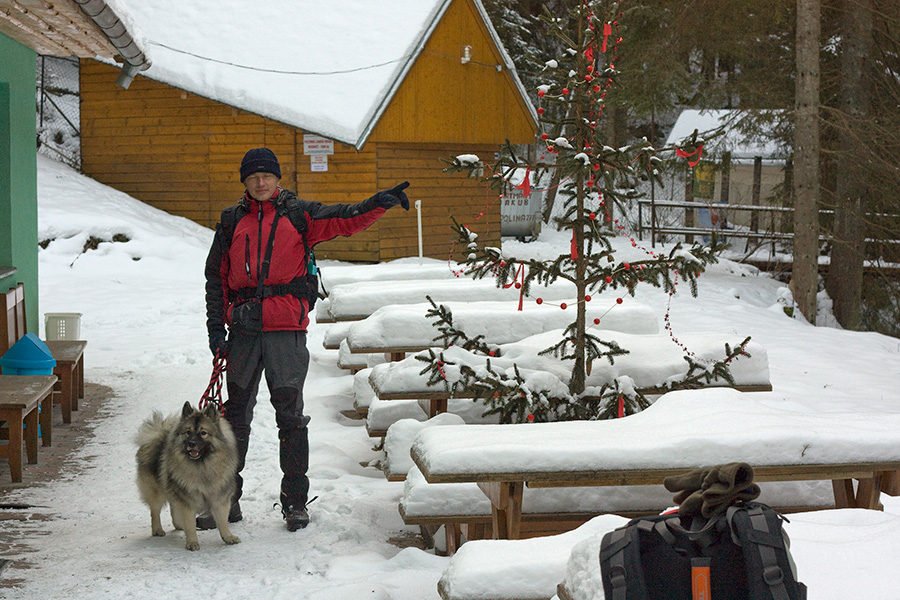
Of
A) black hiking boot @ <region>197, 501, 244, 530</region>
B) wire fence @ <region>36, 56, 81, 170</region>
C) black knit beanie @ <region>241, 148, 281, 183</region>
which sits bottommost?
black hiking boot @ <region>197, 501, 244, 530</region>

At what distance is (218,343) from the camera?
5449 millimetres

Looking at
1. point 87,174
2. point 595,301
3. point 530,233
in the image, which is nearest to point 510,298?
point 595,301

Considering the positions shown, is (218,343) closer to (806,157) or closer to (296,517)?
(296,517)

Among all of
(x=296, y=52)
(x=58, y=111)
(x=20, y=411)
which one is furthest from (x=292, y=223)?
(x=58, y=111)

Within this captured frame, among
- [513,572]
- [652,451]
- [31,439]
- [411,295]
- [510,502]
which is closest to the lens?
[513,572]

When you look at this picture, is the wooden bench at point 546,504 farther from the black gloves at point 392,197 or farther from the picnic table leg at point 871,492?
the black gloves at point 392,197

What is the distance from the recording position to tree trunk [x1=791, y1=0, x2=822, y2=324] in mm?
15375

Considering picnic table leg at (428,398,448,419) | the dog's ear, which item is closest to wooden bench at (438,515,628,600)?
the dog's ear

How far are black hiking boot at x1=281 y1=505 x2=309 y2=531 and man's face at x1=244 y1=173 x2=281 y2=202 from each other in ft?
5.88

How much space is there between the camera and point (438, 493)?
4.88 metres

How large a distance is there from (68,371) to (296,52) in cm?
1434

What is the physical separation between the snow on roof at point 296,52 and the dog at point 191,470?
13.9 metres

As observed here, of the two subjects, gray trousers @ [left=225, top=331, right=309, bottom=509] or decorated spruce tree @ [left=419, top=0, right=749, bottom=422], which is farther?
decorated spruce tree @ [left=419, top=0, right=749, bottom=422]

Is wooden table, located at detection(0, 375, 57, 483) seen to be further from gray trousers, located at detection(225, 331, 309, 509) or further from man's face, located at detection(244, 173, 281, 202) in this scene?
man's face, located at detection(244, 173, 281, 202)
